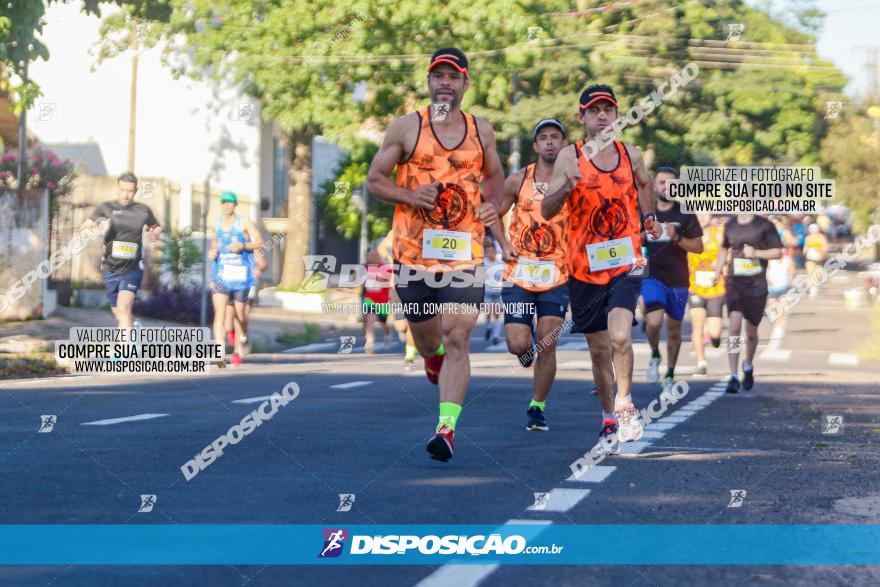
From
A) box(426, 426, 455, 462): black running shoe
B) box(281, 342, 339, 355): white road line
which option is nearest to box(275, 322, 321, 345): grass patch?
box(281, 342, 339, 355): white road line

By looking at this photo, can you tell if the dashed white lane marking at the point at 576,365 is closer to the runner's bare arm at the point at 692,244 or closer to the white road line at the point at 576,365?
the white road line at the point at 576,365

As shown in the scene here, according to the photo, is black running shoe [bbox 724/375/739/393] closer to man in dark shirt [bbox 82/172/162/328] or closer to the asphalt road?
the asphalt road

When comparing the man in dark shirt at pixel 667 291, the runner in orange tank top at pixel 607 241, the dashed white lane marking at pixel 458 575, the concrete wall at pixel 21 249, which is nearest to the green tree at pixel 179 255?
the concrete wall at pixel 21 249

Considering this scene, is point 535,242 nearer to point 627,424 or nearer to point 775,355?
point 627,424

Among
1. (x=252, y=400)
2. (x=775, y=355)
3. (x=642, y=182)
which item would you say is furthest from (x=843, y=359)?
(x=642, y=182)

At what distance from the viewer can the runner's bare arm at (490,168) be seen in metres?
8.82

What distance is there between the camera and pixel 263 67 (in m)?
33.3

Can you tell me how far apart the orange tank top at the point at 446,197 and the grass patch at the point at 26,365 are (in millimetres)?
8329

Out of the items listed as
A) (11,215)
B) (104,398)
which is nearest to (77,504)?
(104,398)

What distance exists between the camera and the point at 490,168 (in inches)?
350

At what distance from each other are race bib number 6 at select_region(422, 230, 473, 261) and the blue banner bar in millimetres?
2583

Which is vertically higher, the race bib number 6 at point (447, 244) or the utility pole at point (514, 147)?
the utility pole at point (514, 147)

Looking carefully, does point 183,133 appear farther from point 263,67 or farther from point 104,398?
point 104,398

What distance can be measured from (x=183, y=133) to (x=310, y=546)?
33.1m
